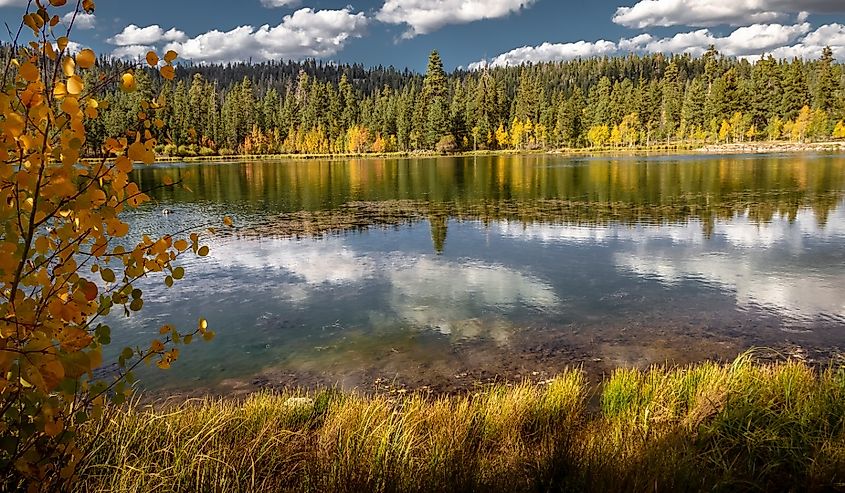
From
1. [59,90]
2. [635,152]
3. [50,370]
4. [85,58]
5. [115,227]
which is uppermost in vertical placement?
[635,152]

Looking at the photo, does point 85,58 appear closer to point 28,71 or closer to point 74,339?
point 28,71

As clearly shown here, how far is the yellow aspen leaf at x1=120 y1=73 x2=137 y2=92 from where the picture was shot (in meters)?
2.29

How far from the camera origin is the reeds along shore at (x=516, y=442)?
4.10 meters

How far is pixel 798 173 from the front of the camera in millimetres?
38656

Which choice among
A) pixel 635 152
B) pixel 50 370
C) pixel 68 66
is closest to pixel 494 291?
pixel 50 370

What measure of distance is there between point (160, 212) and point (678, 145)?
85.6 meters

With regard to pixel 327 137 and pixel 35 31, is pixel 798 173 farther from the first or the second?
pixel 327 137

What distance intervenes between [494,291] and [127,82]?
34.1ft

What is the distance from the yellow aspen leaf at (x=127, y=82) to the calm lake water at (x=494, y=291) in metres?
0.71

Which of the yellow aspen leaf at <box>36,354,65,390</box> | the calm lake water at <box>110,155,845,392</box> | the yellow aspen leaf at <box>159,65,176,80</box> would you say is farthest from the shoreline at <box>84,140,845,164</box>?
the yellow aspen leaf at <box>36,354,65,390</box>

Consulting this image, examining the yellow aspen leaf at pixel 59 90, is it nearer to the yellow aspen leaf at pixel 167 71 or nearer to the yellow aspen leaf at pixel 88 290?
the yellow aspen leaf at pixel 167 71

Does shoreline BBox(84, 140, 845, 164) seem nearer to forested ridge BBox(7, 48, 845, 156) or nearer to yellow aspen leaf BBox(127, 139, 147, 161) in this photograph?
forested ridge BBox(7, 48, 845, 156)

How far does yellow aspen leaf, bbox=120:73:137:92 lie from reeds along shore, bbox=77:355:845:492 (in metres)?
2.70

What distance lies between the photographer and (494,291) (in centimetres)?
1216
